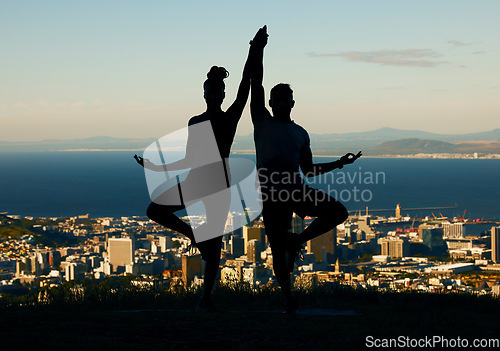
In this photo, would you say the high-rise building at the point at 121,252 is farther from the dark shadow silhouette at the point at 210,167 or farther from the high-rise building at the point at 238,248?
the dark shadow silhouette at the point at 210,167

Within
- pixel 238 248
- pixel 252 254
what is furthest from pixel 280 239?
pixel 238 248

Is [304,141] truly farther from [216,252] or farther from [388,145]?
[388,145]

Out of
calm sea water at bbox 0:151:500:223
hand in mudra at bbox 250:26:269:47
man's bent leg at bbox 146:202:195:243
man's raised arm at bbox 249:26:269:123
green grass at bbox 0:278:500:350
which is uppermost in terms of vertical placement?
calm sea water at bbox 0:151:500:223

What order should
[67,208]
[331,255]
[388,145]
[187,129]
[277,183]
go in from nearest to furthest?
[277,183], [187,129], [331,255], [67,208], [388,145]

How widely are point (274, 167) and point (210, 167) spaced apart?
26.4 inches

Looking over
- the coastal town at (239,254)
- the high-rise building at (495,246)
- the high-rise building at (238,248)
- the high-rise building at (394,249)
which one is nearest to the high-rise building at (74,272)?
the coastal town at (239,254)

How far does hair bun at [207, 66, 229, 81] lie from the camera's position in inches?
237

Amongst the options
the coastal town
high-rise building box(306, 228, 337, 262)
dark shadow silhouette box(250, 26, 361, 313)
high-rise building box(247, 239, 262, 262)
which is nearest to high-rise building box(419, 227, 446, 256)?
the coastal town

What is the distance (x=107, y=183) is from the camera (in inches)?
5197

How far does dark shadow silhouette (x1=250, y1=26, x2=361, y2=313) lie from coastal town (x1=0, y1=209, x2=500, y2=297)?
1963 millimetres

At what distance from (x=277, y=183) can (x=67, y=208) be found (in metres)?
90.7

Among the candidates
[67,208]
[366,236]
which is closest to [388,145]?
[67,208]

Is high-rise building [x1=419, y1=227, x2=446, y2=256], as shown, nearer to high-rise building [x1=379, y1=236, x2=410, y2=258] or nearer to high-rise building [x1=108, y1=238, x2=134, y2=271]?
high-rise building [x1=379, y1=236, x2=410, y2=258]

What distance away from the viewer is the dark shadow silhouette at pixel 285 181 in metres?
5.53
